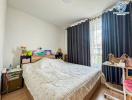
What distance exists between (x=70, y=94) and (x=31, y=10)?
324cm

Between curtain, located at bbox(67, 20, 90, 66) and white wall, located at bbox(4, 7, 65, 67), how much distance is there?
2.84 feet

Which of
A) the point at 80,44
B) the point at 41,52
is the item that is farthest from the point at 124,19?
the point at 41,52

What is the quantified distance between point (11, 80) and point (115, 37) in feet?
11.1

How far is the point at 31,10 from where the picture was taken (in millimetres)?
3350

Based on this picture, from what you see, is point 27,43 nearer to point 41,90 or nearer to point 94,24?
point 41,90

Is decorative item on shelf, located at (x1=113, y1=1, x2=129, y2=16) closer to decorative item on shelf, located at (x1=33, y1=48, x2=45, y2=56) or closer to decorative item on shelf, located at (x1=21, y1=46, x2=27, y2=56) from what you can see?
decorative item on shelf, located at (x1=33, y1=48, x2=45, y2=56)

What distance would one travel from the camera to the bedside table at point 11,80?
2.47 meters

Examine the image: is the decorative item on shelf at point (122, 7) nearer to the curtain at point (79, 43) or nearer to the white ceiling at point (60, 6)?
the white ceiling at point (60, 6)

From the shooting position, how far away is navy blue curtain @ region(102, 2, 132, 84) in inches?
98.5

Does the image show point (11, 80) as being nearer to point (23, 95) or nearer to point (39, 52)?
point (23, 95)

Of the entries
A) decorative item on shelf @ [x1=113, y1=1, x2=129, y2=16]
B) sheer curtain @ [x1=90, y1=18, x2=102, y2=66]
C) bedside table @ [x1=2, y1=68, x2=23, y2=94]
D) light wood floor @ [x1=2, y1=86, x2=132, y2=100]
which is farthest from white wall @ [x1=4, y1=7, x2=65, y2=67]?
decorative item on shelf @ [x1=113, y1=1, x2=129, y2=16]

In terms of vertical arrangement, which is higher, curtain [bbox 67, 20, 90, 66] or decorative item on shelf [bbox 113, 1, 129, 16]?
decorative item on shelf [bbox 113, 1, 129, 16]

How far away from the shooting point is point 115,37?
2754 mm

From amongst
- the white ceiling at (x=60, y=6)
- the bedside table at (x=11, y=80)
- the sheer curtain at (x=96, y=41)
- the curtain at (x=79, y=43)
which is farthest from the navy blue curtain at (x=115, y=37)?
the bedside table at (x=11, y=80)
